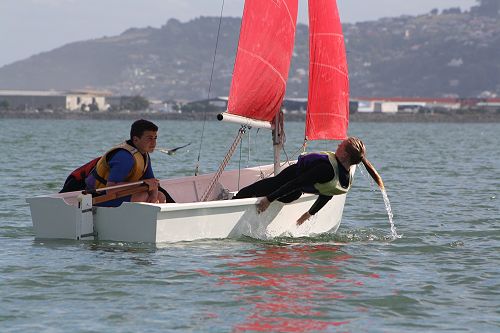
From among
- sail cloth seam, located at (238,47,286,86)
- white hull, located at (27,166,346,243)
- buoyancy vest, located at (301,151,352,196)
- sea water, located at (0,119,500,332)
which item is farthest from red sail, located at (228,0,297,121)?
sea water, located at (0,119,500,332)

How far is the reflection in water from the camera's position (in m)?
11.3

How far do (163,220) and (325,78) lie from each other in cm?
518

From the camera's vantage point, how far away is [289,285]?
1320 centimetres

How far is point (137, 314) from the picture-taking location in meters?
11.6

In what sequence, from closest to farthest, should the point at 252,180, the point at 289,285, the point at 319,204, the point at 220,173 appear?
the point at 289,285, the point at 319,204, the point at 220,173, the point at 252,180

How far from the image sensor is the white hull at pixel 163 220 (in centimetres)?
1488

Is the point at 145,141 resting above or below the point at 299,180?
above

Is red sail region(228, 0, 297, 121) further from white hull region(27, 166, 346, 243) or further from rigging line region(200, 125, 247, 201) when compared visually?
white hull region(27, 166, 346, 243)

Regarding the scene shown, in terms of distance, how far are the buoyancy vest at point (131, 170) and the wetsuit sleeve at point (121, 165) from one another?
0.05m

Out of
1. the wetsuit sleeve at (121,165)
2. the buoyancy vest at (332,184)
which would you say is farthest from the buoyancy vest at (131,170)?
the buoyancy vest at (332,184)

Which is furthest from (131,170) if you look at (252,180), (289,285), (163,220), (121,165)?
(252,180)

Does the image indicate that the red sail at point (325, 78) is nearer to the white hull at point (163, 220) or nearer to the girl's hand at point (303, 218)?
the girl's hand at point (303, 218)

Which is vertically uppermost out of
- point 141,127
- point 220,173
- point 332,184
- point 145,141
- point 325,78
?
point 325,78

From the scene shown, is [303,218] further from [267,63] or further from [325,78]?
[325,78]
